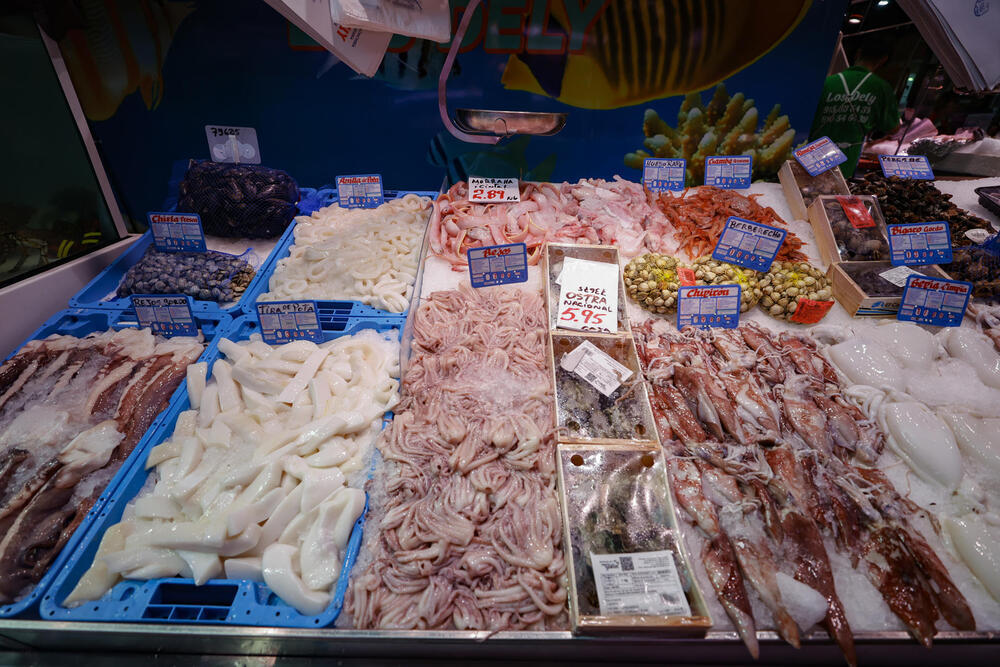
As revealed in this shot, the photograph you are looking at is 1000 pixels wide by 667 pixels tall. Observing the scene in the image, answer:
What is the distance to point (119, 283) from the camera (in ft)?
10.8

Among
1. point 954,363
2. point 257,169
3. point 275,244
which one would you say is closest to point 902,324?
point 954,363

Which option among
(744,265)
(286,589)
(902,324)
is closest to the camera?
(286,589)

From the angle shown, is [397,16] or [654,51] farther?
[654,51]

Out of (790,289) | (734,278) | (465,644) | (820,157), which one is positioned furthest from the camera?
(820,157)

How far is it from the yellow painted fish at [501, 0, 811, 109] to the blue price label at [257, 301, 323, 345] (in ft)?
9.49

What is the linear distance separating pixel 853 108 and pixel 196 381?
657cm

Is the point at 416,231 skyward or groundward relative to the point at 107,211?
groundward

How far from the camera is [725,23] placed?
392cm

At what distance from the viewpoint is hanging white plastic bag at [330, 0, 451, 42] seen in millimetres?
2082

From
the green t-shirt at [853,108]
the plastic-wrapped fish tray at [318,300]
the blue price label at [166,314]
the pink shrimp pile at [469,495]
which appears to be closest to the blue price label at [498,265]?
Answer: the pink shrimp pile at [469,495]

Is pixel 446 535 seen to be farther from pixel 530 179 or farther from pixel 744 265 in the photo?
pixel 530 179

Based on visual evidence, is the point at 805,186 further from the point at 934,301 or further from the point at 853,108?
the point at 853,108

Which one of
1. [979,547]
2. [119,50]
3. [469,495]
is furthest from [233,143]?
[979,547]

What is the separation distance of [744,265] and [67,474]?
12.7 ft
